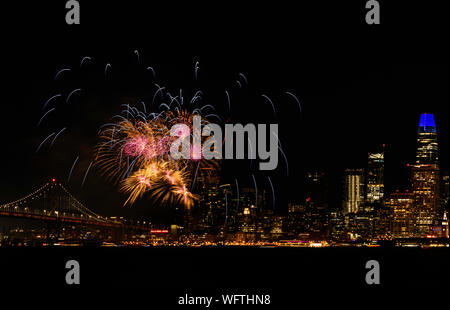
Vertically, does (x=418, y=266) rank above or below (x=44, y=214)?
below
